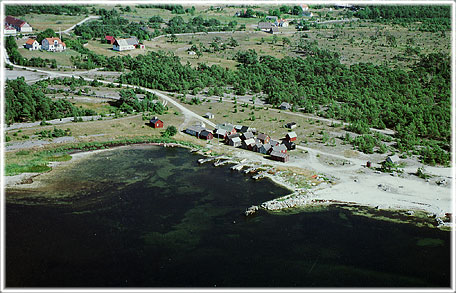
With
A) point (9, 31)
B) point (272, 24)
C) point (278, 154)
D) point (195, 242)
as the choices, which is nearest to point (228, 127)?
point (278, 154)

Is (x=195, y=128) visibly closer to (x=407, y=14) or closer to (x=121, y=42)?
(x=121, y=42)

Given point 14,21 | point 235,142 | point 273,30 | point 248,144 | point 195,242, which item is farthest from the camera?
point 273,30

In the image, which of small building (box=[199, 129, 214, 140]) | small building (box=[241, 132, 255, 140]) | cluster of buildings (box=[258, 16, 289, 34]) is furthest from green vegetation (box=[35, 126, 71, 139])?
cluster of buildings (box=[258, 16, 289, 34])

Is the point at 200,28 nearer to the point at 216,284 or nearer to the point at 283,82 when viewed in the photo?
the point at 283,82

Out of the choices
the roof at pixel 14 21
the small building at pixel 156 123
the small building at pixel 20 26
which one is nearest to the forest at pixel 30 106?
the small building at pixel 156 123

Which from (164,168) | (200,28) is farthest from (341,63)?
(164,168)

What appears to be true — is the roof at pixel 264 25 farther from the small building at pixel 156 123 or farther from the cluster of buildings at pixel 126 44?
the small building at pixel 156 123
